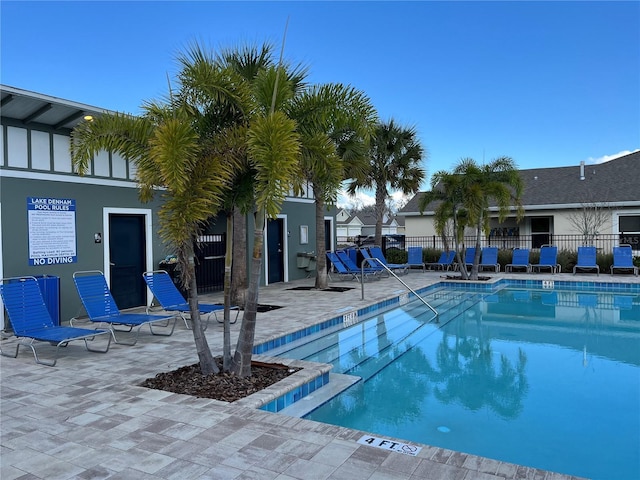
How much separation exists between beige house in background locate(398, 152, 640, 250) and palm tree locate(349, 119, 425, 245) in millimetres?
2116

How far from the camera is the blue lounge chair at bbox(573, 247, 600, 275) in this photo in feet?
49.5

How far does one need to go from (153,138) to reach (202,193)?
70 centimetres

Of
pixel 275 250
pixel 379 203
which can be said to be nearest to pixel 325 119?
pixel 275 250

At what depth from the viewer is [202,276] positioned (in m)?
11.6

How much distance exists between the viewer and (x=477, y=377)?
18.9 feet

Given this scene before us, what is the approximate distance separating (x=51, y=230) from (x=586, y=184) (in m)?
20.3

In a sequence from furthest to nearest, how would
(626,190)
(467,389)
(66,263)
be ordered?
(626,190) < (66,263) < (467,389)

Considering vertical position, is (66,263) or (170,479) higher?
(66,263)

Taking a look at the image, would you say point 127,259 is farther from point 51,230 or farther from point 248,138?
point 248,138

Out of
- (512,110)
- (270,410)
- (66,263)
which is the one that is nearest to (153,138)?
(270,410)

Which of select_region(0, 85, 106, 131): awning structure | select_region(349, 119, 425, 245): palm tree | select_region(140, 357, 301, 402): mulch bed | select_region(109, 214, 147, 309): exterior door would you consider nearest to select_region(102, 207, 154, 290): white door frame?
select_region(109, 214, 147, 309): exterior door

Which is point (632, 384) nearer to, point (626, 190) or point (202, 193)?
point (202, 193)

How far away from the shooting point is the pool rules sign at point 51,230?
300 inches

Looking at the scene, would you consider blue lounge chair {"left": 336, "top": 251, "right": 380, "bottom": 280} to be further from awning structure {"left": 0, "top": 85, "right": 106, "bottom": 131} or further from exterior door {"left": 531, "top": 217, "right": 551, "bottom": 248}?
exterior door {"left": 531, "top": 217, "right": 551, "bottom": 248}
